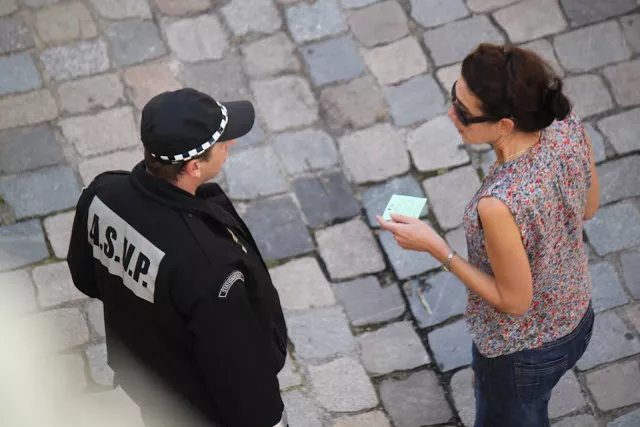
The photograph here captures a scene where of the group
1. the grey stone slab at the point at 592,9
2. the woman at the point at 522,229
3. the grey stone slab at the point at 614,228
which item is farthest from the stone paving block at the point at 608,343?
the grey stone slab at the point at 592,9

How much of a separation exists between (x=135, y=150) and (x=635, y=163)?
2927mm

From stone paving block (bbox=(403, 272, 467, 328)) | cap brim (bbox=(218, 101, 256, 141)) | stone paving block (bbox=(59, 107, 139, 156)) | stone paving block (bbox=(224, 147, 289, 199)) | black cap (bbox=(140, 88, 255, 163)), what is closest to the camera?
black cap (bbox=(140, 88, 255, 163))

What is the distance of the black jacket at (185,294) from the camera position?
7.86 feet

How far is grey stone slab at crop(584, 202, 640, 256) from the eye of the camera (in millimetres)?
4383

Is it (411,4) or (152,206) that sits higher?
(152,206)

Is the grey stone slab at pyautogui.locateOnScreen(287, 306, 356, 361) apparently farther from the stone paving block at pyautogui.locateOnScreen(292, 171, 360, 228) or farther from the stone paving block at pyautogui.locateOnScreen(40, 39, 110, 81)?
the stone paving block at pyautogui.locateOnScreen(40, 39, 110, 81)

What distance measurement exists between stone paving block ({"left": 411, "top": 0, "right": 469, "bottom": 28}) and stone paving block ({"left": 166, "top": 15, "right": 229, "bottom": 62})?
1.28m

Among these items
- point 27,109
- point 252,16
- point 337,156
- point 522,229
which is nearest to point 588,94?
point 337,156

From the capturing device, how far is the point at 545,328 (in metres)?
2.85

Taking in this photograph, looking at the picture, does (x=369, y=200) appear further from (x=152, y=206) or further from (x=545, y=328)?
(x=152, y=206)

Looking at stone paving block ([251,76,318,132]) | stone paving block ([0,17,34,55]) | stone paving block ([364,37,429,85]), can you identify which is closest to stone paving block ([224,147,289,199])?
stone paving block ([251,76,318,132])

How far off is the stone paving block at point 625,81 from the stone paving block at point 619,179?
0.45 metres

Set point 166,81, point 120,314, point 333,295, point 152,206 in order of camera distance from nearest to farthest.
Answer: point 152,206
point 120,314
point 333,295
point 166,81

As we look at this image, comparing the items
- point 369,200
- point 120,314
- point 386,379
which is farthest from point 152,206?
point 369,200
